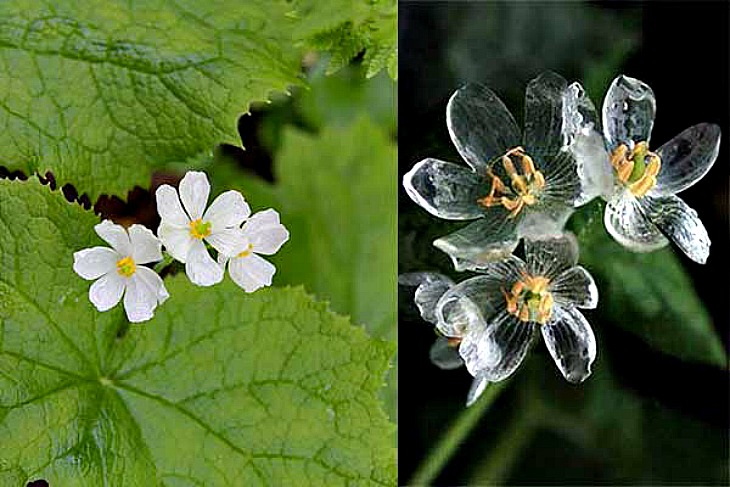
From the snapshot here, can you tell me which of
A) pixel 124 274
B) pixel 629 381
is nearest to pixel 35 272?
pixel 124 274

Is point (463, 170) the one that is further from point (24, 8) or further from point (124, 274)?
point (24, 8)

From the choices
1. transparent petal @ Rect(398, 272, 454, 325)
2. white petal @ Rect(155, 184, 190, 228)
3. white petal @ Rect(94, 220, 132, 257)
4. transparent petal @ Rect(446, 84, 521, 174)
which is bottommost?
transparent petal @ Rect(398, 272, 454, 325)

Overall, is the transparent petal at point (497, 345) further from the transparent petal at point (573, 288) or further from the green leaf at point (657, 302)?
the green leaf at point (657, 302)

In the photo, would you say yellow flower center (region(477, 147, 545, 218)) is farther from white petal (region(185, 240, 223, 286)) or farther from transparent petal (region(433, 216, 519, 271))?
white petal (region(185, 240, 223, 286))

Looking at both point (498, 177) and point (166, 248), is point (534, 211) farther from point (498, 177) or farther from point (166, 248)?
point (166, 248)

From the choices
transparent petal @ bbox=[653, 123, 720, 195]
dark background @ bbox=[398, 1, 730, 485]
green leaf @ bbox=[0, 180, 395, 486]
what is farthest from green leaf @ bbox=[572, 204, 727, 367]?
green leaf @ bbox=[0, 180, 395, 486]

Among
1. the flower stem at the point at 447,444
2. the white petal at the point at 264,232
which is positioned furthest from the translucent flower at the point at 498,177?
the flower stem at the point at 447,444

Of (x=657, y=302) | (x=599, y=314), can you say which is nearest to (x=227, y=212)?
(x=599, y=314)
